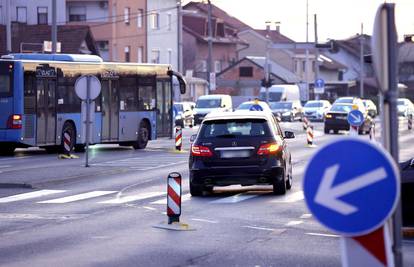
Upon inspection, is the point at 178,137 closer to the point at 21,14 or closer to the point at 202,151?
the point at 202,151

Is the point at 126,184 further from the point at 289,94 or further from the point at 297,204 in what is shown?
the point at 289,94

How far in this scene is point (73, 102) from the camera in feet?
119

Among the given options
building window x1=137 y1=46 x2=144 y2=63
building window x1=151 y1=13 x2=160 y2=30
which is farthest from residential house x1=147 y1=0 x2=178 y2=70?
building window x1=137 y1=46 x2=144 y2=63

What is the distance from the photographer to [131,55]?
274 feet

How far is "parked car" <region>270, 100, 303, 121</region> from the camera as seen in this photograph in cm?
7456

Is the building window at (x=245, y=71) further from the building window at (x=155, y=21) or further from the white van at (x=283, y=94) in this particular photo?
the white van at (x=283, y=94)

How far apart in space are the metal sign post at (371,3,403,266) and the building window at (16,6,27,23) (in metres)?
73.4

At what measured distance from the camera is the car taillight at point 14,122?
112 feet

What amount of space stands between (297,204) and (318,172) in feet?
43.4

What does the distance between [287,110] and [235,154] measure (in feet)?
181

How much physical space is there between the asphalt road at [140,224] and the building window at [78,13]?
54.7 meters

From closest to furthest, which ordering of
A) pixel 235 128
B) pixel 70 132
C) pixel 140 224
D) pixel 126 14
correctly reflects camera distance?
1. pixel 140 224
2. pixel 235 128
3. pixel 70 132
4. pixel 126 14

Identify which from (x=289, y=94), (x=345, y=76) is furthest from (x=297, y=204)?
(x=345, y=76)

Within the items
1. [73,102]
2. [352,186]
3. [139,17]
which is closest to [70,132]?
[73,102]
